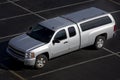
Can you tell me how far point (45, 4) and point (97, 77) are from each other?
9.98 m

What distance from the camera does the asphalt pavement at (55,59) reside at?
20922mm

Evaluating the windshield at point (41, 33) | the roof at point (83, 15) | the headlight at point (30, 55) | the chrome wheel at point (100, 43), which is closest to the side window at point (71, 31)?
the roof at point (83, 15)

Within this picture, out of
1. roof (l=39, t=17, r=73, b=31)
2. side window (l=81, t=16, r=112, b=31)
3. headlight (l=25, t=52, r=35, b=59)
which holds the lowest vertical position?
headlight (l=25, t=52, r=35, b=59)

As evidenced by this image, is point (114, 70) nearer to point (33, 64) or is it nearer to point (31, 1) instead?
point (33, 64)

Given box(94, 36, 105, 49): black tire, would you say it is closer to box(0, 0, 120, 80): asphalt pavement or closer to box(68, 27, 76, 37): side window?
box(0, 0, 120, 80): asphalt pavement

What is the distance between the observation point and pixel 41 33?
2188 centimetres

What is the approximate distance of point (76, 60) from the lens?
73.3ft

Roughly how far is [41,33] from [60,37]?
0.98 m

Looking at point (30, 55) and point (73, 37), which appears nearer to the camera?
point (30, 55)

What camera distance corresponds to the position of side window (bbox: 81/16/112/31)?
22.6m

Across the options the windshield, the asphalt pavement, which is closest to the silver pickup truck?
the windshield

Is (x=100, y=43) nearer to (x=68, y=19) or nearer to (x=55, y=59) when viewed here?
(x=68, y=19)

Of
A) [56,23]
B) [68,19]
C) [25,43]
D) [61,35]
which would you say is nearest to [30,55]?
[25,43]

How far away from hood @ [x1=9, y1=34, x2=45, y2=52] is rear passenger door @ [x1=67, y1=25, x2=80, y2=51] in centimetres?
165
